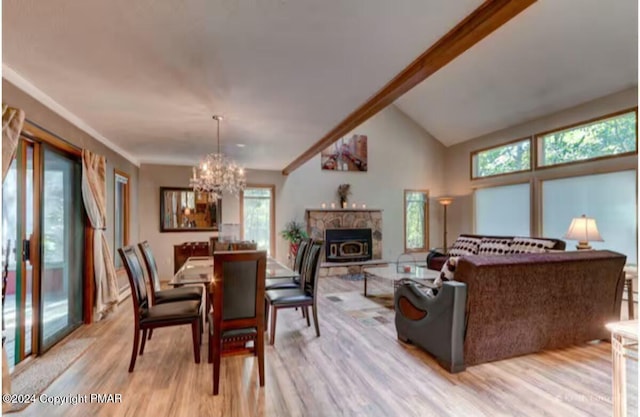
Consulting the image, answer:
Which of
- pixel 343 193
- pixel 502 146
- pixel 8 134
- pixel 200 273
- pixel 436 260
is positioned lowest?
pixel 436 260

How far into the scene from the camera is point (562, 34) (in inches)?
175

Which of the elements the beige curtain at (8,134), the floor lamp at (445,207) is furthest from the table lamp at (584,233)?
the beige curtain at (8,134)

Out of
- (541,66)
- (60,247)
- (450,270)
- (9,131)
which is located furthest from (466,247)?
(9,131)

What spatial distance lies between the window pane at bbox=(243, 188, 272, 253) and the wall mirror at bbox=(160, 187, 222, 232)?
2.03 ft

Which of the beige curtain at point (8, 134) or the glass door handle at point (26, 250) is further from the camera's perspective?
the glass door handle at point (26, 250)

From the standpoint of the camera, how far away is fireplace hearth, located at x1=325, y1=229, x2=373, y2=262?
24.3ft

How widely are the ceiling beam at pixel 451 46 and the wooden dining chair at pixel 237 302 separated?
70.9 inches

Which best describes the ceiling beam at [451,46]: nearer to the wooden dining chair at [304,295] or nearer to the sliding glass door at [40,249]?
the wooden dining chair at [304,295]

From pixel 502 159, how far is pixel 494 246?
2.59 metres

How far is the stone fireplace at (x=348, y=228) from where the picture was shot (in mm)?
7367

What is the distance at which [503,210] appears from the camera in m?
6.79

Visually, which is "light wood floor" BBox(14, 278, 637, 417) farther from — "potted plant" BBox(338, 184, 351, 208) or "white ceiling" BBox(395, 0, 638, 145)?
"potted plant" BBox(338, 184, 351, 208)

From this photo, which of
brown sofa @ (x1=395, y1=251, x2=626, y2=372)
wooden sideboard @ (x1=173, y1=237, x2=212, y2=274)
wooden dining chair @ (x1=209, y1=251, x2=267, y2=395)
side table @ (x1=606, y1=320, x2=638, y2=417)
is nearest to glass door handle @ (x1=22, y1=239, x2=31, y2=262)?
wooden dining chair @ (x1=209, y1=251, x2=267, y2=395)

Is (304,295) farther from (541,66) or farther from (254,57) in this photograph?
(541,66)
